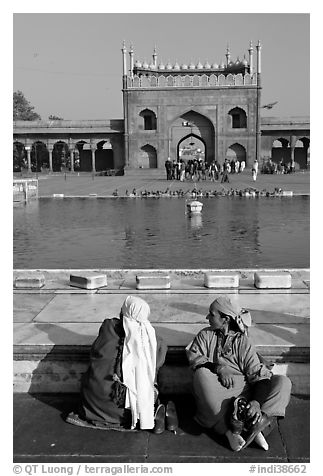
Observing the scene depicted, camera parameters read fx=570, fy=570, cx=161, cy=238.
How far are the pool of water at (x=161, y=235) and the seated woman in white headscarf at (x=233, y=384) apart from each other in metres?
4.01

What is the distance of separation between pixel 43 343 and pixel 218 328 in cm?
102

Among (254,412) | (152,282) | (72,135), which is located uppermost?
(72,135)

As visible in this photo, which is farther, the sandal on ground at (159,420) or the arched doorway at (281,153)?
the arched doorway at (281,153)

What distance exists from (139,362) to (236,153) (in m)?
30.6

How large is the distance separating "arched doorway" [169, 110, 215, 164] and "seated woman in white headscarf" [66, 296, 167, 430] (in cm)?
3000

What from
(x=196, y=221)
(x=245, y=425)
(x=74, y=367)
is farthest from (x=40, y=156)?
(x=245, y=425)

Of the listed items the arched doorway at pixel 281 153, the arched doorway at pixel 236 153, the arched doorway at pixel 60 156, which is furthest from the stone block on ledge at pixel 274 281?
the arched doorway at pixel 60 156

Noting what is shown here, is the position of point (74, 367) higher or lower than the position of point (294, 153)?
lower

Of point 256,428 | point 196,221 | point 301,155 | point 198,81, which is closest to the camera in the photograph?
point 256,428

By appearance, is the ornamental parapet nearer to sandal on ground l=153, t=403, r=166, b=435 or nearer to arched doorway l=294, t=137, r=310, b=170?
arched doorway l=294, t=137, r=310, b=170

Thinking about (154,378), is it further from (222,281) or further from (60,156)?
(60,156)

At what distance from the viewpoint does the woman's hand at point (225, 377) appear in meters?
2.55

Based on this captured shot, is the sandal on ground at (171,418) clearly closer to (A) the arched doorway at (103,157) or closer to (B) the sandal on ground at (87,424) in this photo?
(B) the sandal on ground at (87,424)

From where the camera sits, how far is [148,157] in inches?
1276
